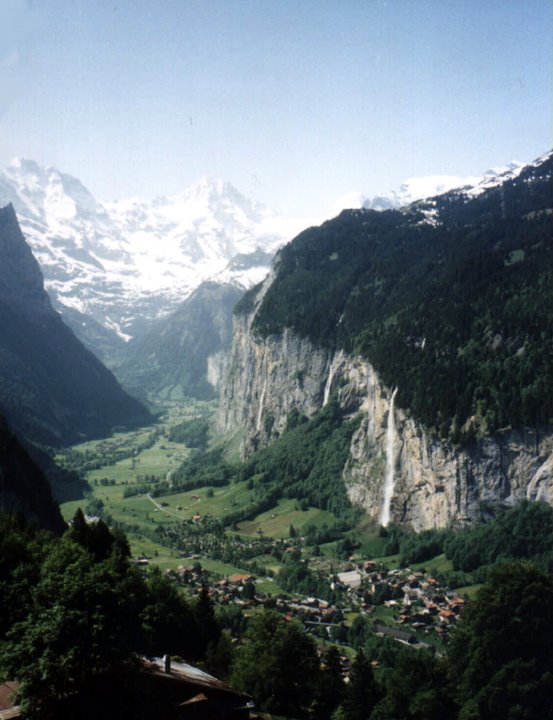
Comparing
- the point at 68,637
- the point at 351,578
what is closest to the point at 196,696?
the point at 68,637

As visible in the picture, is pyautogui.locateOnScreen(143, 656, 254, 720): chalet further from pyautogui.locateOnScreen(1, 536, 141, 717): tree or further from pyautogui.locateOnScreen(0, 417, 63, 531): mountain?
pyautogui.locateOnScreen(0, 417, 63, 531): mountain

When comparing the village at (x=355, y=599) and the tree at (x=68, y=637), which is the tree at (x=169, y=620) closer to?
the tree at (x=68, y=637)

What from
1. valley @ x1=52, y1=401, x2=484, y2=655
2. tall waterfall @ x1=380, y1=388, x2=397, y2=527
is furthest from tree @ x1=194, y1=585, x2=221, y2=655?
tall waterfall @ x1=380, y1=388, x2=397, y2=527

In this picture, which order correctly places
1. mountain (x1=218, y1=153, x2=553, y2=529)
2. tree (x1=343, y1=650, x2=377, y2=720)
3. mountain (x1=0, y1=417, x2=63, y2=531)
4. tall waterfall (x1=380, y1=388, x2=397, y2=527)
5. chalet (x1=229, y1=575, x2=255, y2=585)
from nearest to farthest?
tree (x1=343, y1=650, x2=377, y2=720) → mountain (x1=0, y1=417, x2=63, y2=531) → chalet (x1=229, y1=575, x2=255, y2=585) → mountain (x1=218, y1=153, x2=553, y2=529) → tall waterfall (x1=380, y1=388, x2=397, y2=527)

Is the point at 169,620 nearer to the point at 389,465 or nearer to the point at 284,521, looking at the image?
the point at 389,465

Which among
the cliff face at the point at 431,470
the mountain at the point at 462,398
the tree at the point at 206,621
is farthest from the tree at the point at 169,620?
the mountain at the point at 462,398

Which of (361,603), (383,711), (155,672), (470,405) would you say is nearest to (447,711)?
(383,711)

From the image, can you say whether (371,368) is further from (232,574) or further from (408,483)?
(232,574)
